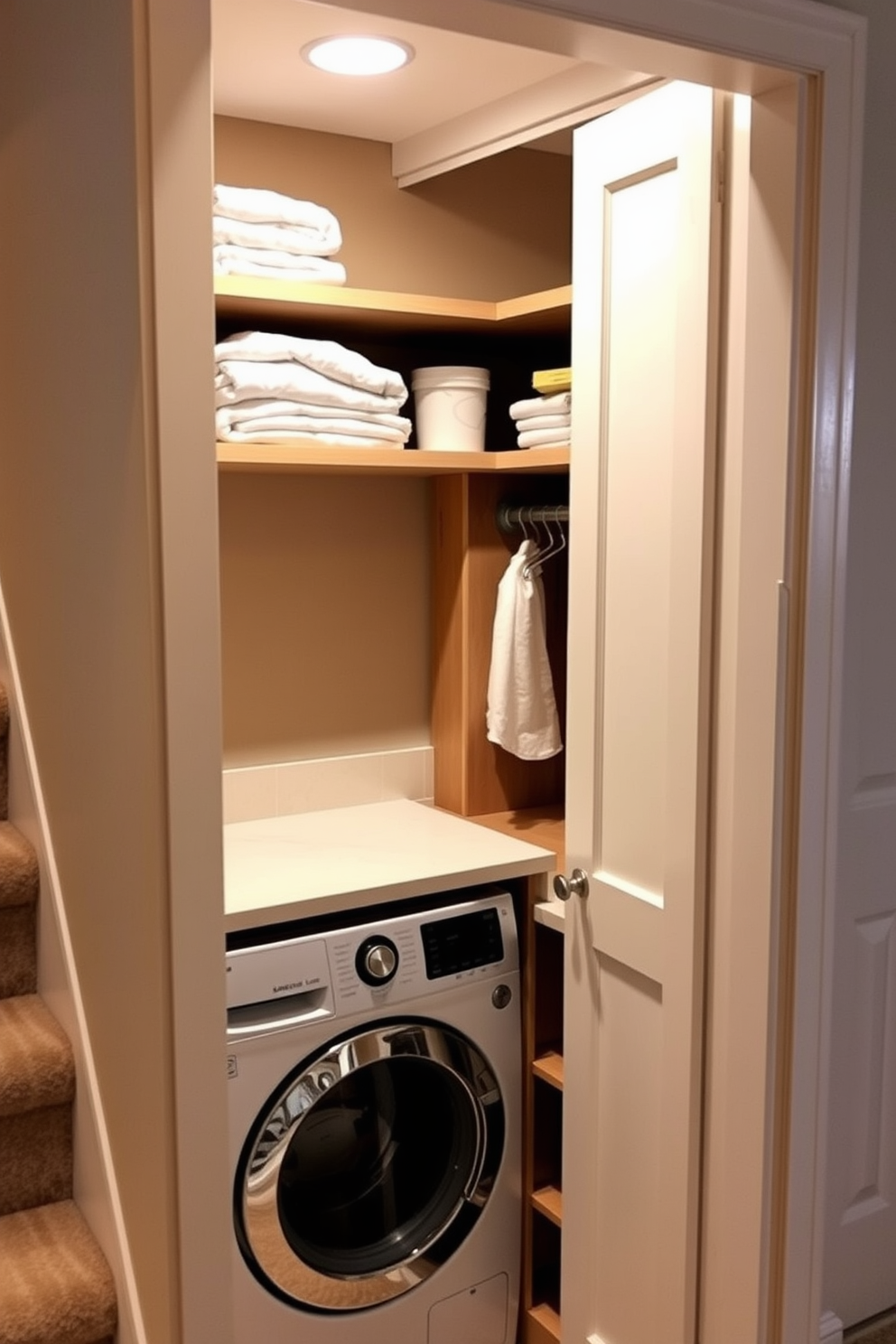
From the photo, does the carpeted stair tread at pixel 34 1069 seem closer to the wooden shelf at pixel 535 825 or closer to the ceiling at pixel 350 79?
the wooden shelf at pixel 535 825

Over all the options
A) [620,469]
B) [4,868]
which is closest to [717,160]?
[620,469]

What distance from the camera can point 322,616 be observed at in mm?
2820

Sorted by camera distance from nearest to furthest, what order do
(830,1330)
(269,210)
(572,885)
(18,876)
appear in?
(18,876)
(830,1330)
(572,885)
(269,210)

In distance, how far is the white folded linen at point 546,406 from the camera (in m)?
2.45

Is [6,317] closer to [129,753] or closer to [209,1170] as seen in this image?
[129,753]

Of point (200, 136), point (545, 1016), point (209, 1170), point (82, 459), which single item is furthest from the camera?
point (545, 1016)

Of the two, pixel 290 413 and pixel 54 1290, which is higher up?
pixel 290 413

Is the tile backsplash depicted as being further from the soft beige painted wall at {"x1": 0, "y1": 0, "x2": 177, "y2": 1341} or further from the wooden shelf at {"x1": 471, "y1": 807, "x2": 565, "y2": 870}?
the soft beige painted wall at {"x1": 0, "y1": 0, "x2": 177, "y2": 1341}

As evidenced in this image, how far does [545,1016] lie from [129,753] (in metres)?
1.33

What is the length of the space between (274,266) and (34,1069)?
57.0 inches

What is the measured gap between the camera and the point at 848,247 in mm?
1705

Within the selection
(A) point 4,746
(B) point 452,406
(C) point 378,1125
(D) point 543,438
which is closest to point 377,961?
(C) point 378,1125

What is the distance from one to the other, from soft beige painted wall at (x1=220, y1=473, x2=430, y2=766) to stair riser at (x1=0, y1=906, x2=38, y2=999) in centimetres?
85

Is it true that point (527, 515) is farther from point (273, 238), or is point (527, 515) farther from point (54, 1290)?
point (54, 1290)
